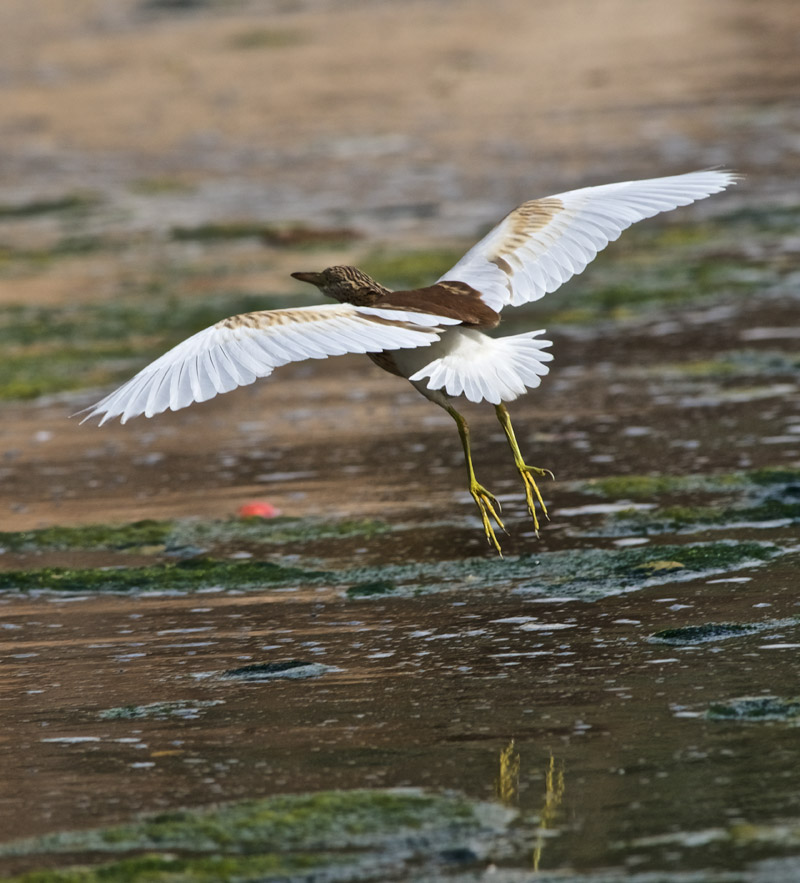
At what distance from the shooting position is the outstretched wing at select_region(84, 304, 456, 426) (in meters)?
4.97

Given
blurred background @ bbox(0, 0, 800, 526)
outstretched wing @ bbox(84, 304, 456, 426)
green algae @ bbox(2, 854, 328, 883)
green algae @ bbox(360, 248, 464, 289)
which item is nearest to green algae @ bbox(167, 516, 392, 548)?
blurred background @ bbox(0, 0, 800, 526)

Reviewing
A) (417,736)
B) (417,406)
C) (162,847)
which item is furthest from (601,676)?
(417,406)

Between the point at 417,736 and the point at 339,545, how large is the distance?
7.31 feet

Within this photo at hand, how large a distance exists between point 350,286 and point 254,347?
4.39 feet

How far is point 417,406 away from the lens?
904 centimetres

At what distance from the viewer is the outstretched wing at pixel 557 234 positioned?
602 cm

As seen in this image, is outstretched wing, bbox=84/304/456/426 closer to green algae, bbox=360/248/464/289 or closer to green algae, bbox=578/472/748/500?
green algae, bbox=578/472/748/500

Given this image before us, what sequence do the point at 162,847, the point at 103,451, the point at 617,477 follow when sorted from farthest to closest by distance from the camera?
the point at 103,451
the point at 617,477
the point at 162,847

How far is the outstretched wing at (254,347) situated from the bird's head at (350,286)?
97 cm

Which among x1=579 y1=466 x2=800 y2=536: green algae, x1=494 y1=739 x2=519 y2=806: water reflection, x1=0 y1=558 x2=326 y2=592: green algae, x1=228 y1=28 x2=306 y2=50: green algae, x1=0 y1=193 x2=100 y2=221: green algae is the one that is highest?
x1=228 y1=28 x2=306 y2=50: green algae

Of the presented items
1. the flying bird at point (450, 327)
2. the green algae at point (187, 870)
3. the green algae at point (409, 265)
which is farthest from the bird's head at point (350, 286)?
the green algae at point (409, 265)

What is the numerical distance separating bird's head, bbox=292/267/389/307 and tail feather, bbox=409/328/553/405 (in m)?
0.73

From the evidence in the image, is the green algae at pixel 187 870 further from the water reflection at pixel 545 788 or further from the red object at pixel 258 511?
the red object at pixel 258 511

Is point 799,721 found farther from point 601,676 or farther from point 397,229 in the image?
point 397,229
